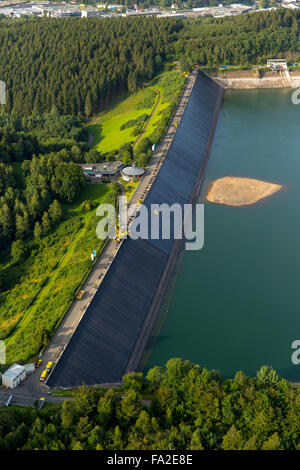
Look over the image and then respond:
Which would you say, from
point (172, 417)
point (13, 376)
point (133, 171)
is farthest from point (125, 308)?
point (133, 171)

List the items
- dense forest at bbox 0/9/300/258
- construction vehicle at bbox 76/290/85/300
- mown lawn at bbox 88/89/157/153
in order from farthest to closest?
mown lawn at bbox 88/89/157/153 → dense forest at bbox 0/9/300/258 → construction vehicle at bbox 76/290/85/300

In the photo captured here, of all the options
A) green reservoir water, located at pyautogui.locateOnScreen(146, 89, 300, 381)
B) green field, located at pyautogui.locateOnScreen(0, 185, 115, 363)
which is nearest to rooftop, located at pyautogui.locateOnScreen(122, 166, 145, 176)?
green field, located at pyautogui.locateOnScreen(0, 185, 115, 363)

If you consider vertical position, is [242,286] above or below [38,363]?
below

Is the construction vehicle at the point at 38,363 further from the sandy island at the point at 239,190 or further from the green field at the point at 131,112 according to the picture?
the green field at the point at 131,112

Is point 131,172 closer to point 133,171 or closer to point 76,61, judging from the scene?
point 133,171

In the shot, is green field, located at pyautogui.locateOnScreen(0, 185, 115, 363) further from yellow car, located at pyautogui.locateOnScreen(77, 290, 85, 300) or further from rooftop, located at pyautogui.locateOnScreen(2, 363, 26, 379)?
rooftop, located at pyautogui.locateOnScreen(2, 363, 26, 379)

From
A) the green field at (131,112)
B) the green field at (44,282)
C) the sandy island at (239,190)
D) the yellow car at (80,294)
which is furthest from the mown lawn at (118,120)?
the yellow car at (80,294)
